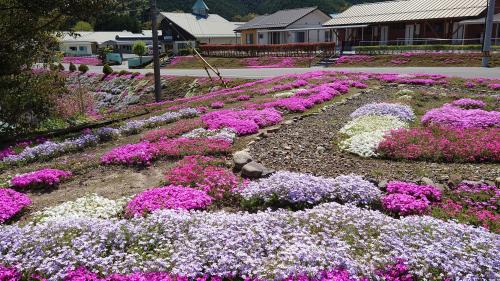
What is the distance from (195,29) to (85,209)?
88.5 m

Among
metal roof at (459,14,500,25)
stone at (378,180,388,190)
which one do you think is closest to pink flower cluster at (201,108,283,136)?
stone at (378,180,388,190)

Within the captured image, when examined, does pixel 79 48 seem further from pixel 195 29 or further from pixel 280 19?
pixel 280 19

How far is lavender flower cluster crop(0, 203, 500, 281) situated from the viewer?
624 centimetres

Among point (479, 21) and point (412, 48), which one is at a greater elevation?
point (479, 21)

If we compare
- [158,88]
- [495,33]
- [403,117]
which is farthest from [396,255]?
[495,33]

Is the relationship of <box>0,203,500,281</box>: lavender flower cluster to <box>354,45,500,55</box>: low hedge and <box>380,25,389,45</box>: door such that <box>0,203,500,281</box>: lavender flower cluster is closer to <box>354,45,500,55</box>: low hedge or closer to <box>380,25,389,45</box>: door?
<box>354,45,500,55</box>: low hedge

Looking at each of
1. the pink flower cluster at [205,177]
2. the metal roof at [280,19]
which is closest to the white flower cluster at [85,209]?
the pink flower cluster at [205,177]

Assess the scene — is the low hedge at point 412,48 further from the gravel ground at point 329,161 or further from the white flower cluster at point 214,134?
the white flower cluster at point 214,134

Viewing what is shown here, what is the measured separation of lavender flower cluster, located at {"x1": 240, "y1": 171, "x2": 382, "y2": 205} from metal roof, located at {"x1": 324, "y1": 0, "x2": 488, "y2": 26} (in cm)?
5223

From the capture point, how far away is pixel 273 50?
6256 cm

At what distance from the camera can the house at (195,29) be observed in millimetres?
90188

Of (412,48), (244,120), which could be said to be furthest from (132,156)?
(412,48)

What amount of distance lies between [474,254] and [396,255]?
115 centimetres

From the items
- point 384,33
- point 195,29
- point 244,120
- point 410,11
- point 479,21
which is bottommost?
point 244,120
